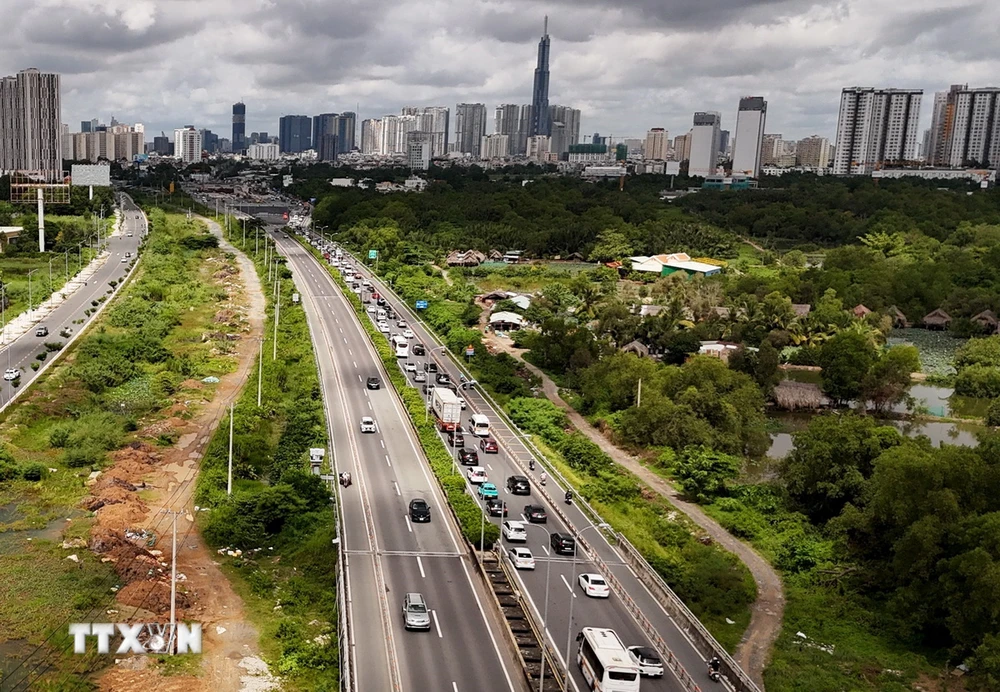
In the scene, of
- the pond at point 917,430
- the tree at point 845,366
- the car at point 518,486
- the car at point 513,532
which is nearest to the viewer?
the car at point 513,532

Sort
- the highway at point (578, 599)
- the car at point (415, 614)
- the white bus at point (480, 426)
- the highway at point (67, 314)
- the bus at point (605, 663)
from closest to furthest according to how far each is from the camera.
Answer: the bus at point (605, 663), the highway at point (578, 599), the car at point (415, 614), the white bus at point (480, 426), the highway at point (67, 314)

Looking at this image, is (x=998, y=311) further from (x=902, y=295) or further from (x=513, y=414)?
(x=513, y=414)

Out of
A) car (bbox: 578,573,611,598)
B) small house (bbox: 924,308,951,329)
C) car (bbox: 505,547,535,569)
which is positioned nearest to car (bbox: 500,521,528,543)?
car (bbox: 505,547,535,569)

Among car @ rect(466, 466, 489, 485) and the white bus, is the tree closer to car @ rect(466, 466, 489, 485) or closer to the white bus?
the white bus

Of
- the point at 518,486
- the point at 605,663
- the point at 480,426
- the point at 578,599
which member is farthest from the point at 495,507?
the point at 605,663

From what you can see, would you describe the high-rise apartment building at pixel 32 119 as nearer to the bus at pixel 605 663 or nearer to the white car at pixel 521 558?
the white car at pixel 521 558

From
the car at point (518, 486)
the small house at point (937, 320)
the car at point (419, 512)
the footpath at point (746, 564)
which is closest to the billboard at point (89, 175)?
the footpath at point (746, 564)
